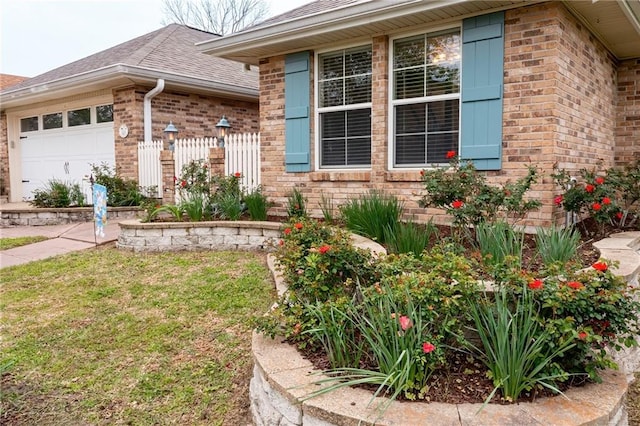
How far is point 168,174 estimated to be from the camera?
866cm

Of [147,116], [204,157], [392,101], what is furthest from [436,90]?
[147,116]

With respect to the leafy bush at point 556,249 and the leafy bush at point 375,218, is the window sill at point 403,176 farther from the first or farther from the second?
the leafy bush at point 556,249

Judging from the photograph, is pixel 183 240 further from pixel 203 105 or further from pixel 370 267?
pixel 203 105

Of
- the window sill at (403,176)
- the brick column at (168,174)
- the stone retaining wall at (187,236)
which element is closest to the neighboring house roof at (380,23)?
the window sill at (403,176)

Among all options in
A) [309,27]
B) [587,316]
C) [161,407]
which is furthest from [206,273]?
[587,316]

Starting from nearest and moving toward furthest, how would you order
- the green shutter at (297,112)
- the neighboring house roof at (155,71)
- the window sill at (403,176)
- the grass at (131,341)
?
1. the grass at (131,341)
2. the window sill at (403,176)
3. the green shutter at (297,112)
4. the neighboring house roof at (155,71)

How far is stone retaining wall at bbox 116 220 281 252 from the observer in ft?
19.9

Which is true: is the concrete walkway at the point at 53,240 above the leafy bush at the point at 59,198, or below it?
below

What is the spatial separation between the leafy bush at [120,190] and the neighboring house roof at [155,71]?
1.87 m

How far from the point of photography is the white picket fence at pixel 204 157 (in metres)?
7.45

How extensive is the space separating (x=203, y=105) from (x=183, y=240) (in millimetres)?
5130

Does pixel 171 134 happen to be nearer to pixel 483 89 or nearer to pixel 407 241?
pixel 483 89

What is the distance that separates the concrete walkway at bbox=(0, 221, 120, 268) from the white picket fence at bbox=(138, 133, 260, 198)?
1.27m

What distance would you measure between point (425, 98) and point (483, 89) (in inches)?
29.2
